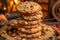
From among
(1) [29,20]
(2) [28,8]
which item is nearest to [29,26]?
→ (1) [29,20]

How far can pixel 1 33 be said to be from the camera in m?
2.33

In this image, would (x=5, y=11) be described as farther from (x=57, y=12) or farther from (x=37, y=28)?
(x=37, y=28)

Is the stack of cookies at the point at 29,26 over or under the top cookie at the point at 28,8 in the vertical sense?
under

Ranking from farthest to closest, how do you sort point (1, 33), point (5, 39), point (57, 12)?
1. point (57, 12)
2. point (1, 33)
3. point (5, 39)

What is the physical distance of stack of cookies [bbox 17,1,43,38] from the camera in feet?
7.35

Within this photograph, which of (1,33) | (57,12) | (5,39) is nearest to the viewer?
(5,39)

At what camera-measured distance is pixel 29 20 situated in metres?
2.27

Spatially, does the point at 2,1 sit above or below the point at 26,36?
above

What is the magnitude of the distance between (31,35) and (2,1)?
5.23ft

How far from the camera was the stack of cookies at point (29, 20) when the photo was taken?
7.35ft

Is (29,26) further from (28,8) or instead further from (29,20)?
(28,8)

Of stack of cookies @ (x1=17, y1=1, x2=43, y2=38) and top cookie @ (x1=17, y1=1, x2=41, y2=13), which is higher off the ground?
top cookie @ (x1=17, y1=1, x2=41, y2=13)

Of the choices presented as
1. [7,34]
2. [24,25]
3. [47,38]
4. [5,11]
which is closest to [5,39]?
[7,34]

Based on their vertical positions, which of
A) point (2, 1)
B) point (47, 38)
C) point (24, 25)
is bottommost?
point (47, 38)
